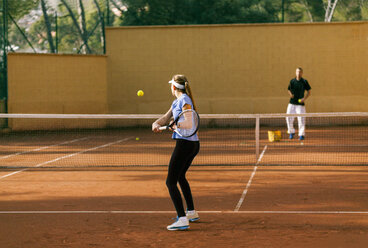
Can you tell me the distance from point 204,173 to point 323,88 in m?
13.1

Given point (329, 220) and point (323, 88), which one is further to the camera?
point (323, 88)

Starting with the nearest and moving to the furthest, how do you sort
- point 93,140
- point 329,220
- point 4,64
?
point 329,220
point 93,140
point 4,64

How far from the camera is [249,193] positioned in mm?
9391

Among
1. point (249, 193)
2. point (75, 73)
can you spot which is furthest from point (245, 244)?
point (75, 73)

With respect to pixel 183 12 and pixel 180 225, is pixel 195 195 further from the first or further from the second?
pixel 183 12

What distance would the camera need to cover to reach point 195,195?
30.3 ft

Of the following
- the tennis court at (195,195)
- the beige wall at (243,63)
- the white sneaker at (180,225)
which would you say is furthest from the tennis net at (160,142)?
the white sneaker at (180,225)

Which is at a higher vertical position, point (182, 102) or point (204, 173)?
point (182, 102)

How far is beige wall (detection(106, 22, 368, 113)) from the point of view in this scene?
923 inches

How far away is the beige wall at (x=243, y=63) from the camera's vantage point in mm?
23453

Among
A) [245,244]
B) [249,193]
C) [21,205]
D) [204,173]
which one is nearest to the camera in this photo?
[245,244]

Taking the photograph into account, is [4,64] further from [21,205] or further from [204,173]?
[21,205]

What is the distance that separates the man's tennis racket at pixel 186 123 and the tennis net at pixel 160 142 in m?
4.64

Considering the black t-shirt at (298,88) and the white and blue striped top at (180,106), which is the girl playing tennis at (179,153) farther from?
the black t-shirt at (298,88)
